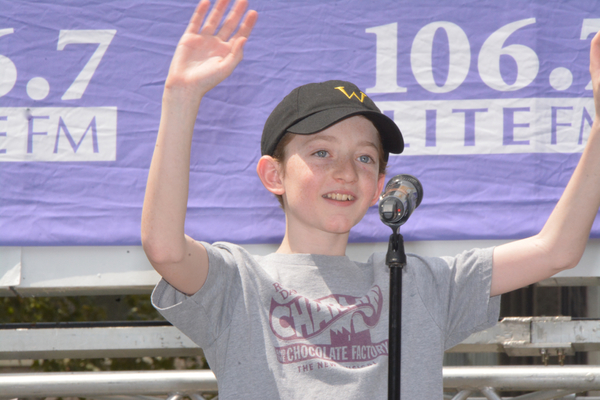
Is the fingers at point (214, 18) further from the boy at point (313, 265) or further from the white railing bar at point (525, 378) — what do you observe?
the white railing bar at point (525, 378)

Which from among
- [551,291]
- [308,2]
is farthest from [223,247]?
[551,291]

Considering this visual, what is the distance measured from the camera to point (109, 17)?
2240mm

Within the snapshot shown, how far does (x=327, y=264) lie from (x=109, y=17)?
135cm

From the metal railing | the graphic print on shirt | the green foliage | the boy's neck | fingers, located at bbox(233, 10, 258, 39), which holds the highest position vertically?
fingers, located at bbox(233, 10, 258, 39)

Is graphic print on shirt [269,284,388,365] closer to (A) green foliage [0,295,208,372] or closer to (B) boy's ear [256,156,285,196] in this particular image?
(B) boy's ear [256,156,285,196]

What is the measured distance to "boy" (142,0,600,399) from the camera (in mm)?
1244

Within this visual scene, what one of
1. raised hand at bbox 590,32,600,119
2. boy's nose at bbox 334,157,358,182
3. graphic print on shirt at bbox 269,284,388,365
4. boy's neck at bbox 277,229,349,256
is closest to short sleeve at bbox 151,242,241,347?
graphic print on shirt at bbox 269,284,388,365

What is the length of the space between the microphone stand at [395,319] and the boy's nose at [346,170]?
31cm

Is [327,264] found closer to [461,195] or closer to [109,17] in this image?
[461,195]

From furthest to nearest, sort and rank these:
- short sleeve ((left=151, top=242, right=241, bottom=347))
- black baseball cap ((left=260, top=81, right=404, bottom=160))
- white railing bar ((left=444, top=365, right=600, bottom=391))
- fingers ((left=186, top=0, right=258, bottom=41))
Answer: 1. white railing bar ((left=444, top=365, right=600, bottom=391))
2. black baseball cap ((left=260, top=81, right=404, bottom=160))
3. short sleeve ((left=151, top=242, right=241, bottom=347))
4. fingers ((left=186, top=0, right=258, bottom=41))

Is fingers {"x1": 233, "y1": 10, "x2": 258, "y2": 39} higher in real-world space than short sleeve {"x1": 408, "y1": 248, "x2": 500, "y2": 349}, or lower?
higher

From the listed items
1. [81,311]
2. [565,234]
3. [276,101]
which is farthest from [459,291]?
[81,311]

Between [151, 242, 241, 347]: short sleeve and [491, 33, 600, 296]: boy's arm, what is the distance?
0.66 m

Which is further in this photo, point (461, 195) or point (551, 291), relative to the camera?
point (551, 291)
